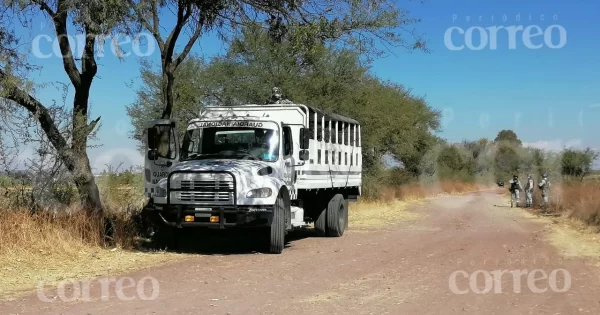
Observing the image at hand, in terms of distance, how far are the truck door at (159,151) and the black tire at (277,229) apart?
2.68m

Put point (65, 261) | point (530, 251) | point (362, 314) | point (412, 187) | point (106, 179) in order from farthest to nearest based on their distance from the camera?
point (412, 187)
point (106, 179)
point (530, 251)
point (65, 261)
point (362, 314)

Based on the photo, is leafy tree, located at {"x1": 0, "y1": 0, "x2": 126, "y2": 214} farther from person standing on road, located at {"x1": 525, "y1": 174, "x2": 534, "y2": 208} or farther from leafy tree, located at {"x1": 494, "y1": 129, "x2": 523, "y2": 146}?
leafy tree, located at {"x1": 494, "y1": 129, "x2": 523, "y2": 146}

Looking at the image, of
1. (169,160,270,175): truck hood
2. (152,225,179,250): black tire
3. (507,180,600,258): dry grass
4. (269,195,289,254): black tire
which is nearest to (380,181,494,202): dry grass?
(507,180,600,258): dry grass

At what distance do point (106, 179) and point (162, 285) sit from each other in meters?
6.34

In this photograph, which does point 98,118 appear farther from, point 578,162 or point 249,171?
point 578,162

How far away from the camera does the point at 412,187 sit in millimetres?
46281

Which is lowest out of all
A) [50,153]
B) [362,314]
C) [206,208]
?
[362,314]

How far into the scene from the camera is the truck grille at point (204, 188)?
485 inches

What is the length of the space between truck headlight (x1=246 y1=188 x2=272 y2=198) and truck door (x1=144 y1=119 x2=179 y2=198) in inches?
93.4

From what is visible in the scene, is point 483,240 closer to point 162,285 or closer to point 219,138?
point 219,138

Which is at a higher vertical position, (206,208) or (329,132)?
(329,132)

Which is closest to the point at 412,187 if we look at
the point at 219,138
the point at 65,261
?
the point at 219,138

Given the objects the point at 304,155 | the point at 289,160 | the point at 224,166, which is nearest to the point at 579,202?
the point at 304,155

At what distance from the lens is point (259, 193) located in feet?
40.7
